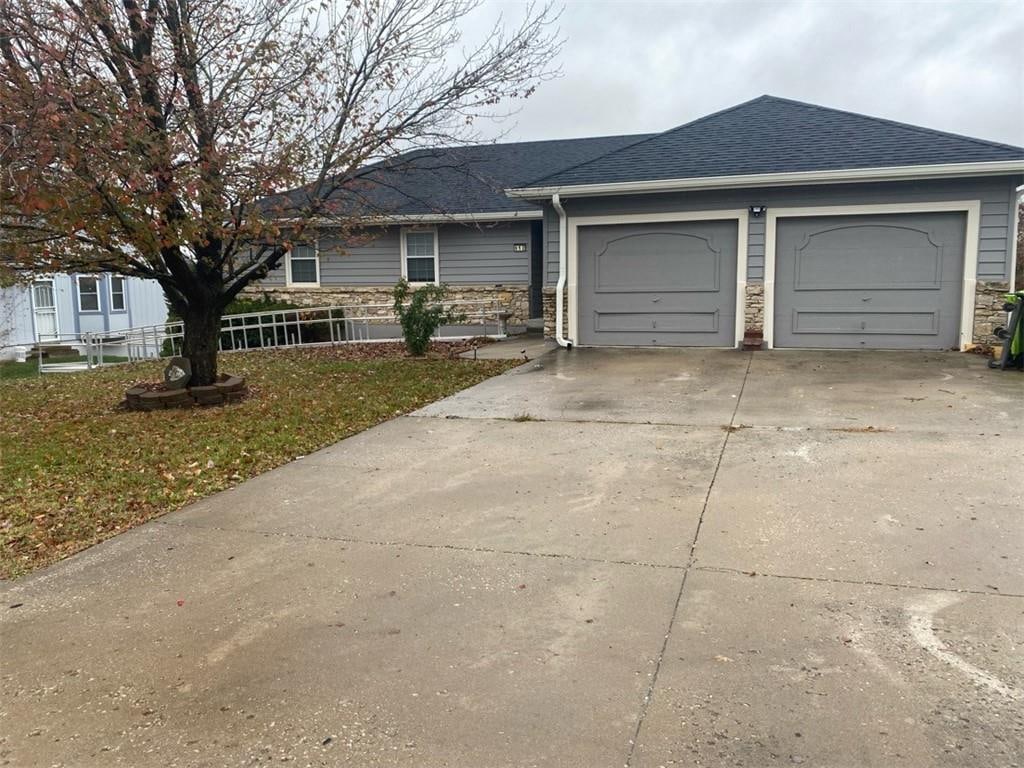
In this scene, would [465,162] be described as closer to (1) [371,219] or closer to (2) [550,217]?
(1) [371,219]

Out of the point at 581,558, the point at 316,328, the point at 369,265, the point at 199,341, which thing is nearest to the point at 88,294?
the point at 369,265

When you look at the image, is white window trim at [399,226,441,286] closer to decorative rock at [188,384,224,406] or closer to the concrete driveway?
decorative rock at [188,384,224,406]

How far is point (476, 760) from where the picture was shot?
7.71ft

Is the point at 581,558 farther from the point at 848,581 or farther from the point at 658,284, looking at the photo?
the point at 658,284

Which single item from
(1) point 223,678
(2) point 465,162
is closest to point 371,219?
(2) point 465,162

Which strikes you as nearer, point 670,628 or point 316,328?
point 670,628

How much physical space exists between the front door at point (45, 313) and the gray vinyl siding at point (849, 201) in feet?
55.7

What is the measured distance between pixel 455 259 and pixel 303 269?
396 cm

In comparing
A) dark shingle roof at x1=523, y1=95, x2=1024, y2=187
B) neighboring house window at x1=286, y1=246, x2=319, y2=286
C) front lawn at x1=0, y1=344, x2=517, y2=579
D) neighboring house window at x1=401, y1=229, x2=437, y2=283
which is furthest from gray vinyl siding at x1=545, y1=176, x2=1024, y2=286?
neighboring house window at x1=286, y1=246, x2=319, y2=286

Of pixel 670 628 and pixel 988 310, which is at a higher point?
pixel 988 310

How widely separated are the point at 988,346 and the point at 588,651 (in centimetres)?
1083

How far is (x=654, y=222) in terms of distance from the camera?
495 inches

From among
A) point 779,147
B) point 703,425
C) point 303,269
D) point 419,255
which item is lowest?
point 703,425

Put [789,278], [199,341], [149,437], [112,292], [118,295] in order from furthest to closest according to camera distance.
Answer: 1. [118,295]
2. [112,292]
3. [789,278]
4. [199,341]
5. [149,437]
